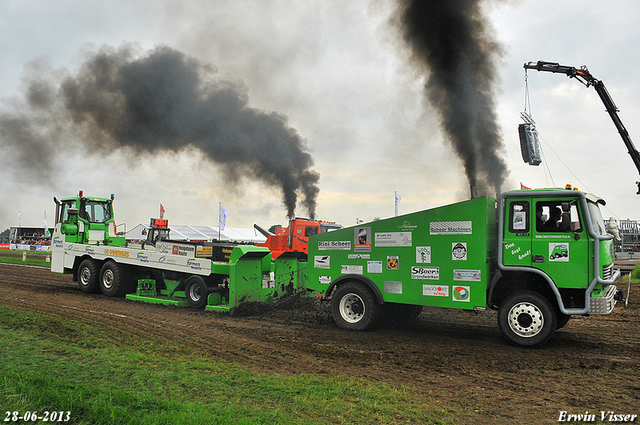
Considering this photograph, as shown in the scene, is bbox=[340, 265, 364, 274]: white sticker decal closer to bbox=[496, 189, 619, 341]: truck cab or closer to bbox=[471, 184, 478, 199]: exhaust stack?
bbox=[496, 189, 619, 341]: truck cab

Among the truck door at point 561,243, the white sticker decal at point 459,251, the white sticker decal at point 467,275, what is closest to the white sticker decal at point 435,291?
the white sticker decal at point 467,275

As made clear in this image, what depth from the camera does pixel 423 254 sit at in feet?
24.7

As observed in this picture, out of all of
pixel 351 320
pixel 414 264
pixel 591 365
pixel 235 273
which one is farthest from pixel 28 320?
pixel 591 365

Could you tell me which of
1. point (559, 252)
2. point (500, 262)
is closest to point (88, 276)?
point (500, 262)

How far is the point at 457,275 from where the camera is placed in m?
7.14

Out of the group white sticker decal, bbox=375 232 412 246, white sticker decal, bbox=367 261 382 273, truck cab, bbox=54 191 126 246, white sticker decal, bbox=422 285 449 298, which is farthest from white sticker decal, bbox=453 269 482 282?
truck cab, bbox=54 191 126 246

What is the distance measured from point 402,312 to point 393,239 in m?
2.05

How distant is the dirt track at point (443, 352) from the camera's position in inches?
186

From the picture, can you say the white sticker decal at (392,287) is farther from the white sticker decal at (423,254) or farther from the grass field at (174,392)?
the grass field at (174,392)

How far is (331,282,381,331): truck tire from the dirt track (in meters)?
0.21

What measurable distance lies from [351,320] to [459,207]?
3.05m

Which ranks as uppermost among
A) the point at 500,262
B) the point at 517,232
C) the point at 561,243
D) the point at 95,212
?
the point at 95,212

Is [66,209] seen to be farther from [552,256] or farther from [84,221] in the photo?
[552,256]

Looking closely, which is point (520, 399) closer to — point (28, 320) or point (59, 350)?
point (59, 350)
